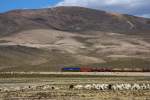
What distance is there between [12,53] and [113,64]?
1398 inches

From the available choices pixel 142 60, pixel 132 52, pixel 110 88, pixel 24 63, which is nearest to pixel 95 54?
pixel 132 52

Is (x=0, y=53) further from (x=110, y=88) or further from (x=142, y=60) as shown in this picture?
(x=110, y=88)

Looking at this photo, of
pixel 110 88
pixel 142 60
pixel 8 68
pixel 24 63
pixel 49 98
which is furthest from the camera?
pixel 142 60

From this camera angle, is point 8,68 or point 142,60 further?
point 142,60

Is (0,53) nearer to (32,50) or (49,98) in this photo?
(32,50)

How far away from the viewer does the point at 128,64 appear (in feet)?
544

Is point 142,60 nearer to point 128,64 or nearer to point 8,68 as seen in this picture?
point 128,64

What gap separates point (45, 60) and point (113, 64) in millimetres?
23537

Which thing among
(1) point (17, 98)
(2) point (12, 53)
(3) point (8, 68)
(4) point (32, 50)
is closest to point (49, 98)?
(1) point (17, 98)

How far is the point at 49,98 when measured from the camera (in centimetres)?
4372

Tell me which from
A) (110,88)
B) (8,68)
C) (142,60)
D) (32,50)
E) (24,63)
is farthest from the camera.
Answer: (32,50)

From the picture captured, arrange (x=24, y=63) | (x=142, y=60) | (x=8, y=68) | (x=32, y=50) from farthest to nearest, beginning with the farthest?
(x=32, y=50) < (x=142, y=60) < (x=24, y=63) < (x=8, y=68)

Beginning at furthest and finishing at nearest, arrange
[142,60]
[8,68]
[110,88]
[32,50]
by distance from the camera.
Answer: [32,50] → [142,60] → [8,68] → [110,88]

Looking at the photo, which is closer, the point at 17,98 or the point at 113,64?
the point at 17,98
